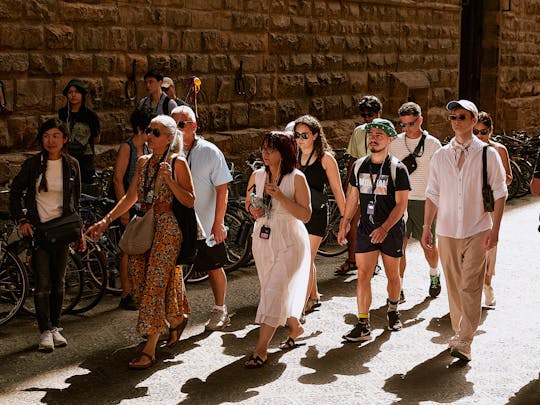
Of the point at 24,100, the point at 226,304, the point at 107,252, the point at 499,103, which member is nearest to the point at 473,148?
the point at 226,304

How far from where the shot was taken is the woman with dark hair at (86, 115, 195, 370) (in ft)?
22.6

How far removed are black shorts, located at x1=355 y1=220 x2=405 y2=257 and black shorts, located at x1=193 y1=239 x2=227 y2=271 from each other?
110cm

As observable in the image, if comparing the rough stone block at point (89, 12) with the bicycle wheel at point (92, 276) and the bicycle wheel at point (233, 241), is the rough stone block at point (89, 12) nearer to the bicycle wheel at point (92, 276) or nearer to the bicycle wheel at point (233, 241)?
the bicycle wheel at point (233, 241)

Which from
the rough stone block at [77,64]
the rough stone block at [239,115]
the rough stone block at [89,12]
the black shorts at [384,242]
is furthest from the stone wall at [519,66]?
the black shorts at [384,242]

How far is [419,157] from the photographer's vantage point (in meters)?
8.90

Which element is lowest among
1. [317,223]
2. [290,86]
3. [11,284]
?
[11,284]

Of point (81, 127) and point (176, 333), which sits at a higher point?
point (81, 127)

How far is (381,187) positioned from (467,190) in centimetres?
87

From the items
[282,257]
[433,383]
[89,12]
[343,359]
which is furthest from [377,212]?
[89,12]

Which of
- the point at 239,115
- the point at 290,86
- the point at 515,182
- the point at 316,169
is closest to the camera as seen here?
the point at 316,169

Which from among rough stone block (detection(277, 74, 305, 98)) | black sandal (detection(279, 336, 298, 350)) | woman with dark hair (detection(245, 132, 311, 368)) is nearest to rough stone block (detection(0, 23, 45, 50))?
woman with dark hair (detection(245, 132, 311, 368))

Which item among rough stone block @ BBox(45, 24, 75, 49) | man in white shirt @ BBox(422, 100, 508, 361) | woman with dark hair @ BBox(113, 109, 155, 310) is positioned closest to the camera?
man in white shirt @ BBox(422, 100, 508, 361)

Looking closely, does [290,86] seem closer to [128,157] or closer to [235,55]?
[235,55]

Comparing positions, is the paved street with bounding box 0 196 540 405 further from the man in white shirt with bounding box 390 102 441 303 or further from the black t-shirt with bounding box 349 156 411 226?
the black t-shirt with bounding box 349 156 411 226
